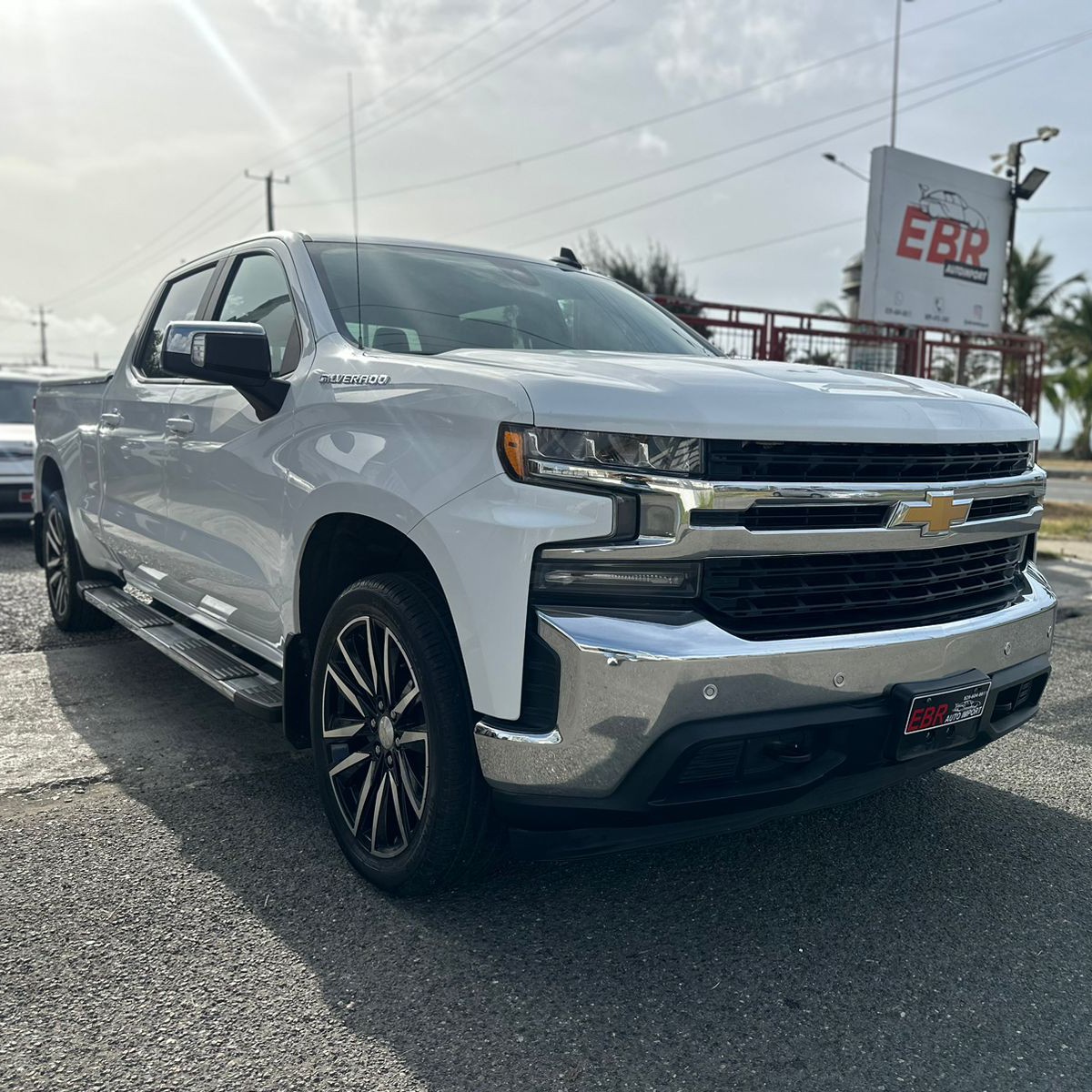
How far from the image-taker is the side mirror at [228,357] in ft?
10.0

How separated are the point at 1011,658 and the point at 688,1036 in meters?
1.39

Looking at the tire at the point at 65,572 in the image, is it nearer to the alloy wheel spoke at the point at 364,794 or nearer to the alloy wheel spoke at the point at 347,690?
the alloy wheel spoke at the point at 347,690

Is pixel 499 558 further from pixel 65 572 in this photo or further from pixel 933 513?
pixel 65 572

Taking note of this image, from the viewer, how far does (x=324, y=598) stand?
10.5 feet

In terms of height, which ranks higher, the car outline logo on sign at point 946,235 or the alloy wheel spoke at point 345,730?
the car outline logo on sign at point 946,235

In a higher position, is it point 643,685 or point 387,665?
point 643,685

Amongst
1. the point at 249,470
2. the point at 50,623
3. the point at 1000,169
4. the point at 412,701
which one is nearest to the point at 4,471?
the point at 50,623

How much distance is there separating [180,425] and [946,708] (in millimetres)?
2860

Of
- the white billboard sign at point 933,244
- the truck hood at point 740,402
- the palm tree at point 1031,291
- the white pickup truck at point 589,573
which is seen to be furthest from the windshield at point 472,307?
the palm tree at point 1031,291

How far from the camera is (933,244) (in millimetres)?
13930

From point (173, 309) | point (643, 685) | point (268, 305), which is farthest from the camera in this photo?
point (173, 309)

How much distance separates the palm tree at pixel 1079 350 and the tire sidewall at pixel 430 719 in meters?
44.8

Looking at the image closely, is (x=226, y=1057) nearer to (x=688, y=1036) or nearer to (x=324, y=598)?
(x=688, y=1036)

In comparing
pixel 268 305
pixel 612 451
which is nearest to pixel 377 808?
pixel 612 451
